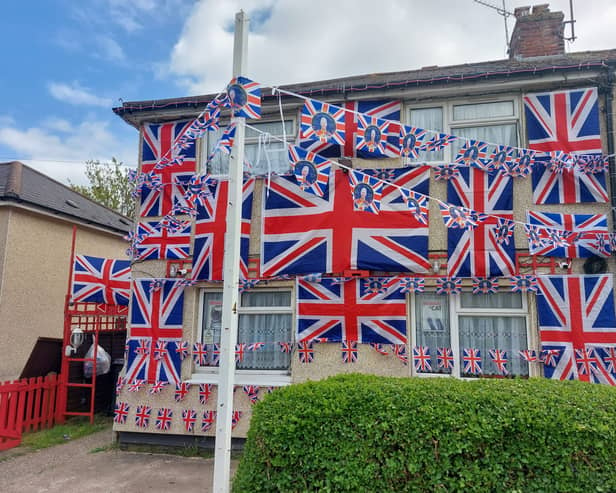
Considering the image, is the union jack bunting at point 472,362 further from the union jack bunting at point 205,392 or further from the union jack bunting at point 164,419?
the union jack bunting at point 164,419

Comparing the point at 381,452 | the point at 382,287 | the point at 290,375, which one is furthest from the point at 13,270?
the point at 381,452

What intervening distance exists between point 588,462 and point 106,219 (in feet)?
43.1

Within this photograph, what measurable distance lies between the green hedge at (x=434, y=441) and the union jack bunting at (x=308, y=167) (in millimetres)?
2414

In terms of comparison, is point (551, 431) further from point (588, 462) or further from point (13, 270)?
point (13, 270)

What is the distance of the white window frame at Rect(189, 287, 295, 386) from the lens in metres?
6.64

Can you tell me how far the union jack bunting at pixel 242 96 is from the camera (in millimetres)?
4414

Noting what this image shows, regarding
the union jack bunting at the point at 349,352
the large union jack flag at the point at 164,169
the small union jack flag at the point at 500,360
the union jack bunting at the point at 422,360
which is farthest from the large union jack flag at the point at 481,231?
the large union jack flag at the point at 164,169

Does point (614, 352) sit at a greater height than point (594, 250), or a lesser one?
lesser

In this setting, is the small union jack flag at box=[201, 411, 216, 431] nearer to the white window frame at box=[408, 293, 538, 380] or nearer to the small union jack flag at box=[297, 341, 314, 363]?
the small union jack flag at box=[297, 341, 314, 363]

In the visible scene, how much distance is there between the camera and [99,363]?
893cm

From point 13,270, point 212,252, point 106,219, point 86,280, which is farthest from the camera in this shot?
point 106,219

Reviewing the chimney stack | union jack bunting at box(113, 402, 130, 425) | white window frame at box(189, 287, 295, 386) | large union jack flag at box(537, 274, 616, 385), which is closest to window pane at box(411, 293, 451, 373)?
large union jack flag at box(537, 274, 616, 385)

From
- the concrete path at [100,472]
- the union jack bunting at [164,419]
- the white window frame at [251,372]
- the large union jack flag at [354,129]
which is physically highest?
the large union jack flag at [354,129]

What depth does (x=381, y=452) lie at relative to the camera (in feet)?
12.2
